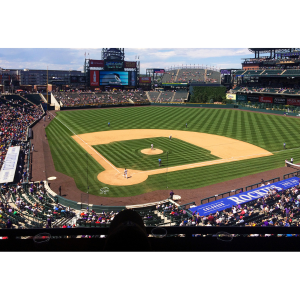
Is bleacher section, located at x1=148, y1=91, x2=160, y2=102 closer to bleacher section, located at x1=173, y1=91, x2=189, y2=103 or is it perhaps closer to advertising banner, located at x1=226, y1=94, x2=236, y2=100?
bleacher section, located at x1=173, y1=91, x2=189, y2=103

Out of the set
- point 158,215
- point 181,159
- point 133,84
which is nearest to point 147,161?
point 181,159

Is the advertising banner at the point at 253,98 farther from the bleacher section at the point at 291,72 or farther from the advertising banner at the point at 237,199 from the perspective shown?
the advertising banner at the point at 237,199

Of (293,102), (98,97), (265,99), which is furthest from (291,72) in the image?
(98,97)

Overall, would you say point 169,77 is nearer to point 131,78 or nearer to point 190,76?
point 190,76

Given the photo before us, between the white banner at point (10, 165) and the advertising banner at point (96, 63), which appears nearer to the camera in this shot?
the white banner at point (10, 165)

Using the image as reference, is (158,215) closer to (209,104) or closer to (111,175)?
(111,175)

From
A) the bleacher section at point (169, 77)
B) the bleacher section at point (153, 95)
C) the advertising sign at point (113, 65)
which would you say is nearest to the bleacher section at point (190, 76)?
the bleacher section at point (169, 77)
